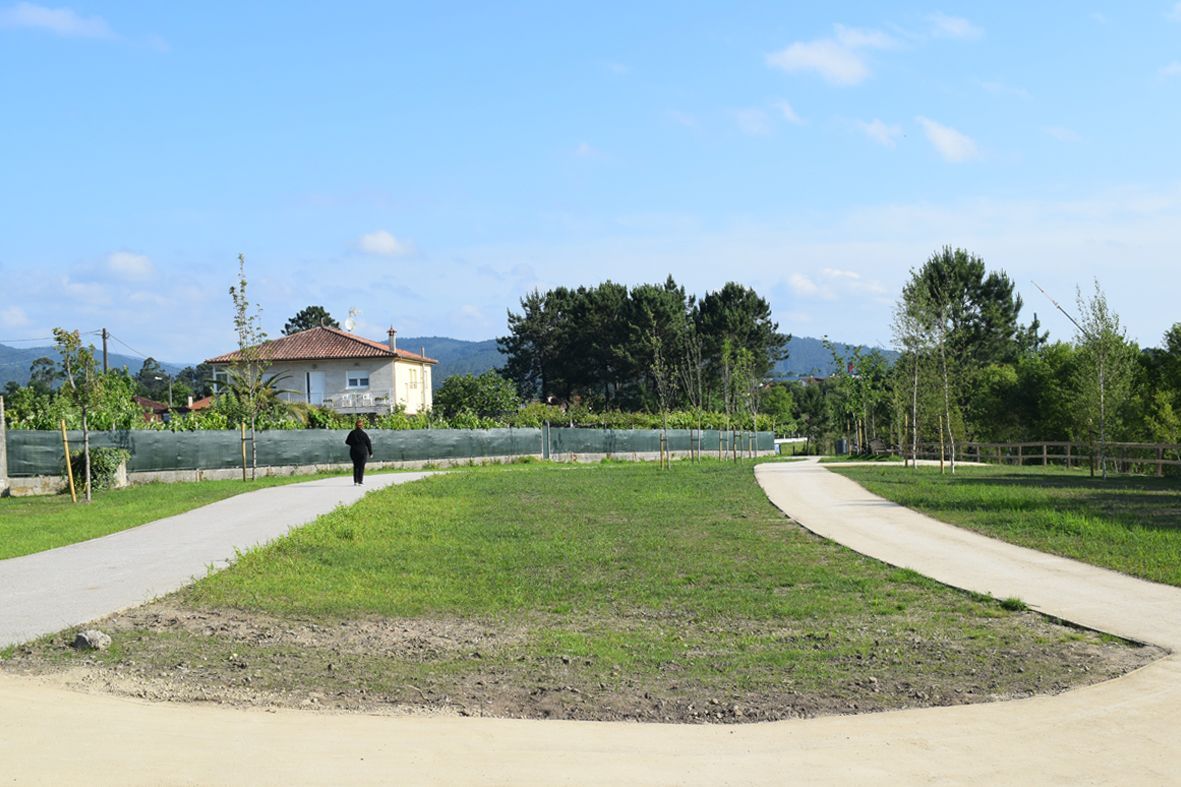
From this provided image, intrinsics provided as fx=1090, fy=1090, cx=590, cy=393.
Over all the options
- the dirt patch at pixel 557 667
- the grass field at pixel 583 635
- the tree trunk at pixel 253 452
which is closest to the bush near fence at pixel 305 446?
the tree trunk at pixel 253 452

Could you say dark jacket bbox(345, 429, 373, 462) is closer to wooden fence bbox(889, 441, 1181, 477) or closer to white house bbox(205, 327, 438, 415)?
wooden fence bbox(889, 441, 1181, 477)

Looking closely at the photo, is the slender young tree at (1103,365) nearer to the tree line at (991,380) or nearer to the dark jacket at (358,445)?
the tree line at (991,380)

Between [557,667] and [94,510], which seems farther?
[94,510]

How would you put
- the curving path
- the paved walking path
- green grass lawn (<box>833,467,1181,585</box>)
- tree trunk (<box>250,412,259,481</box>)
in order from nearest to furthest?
the curving path
the paved walking path
green grass lawn (<box>833,467,1181,585</box>)
tree trunk (<box>250,412,259,481</box>)

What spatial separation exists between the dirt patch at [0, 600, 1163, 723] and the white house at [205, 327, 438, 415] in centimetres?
6479

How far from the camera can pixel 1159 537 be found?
14789 millimetres

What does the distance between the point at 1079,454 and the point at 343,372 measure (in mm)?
48690

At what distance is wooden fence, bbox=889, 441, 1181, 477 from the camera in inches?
1289

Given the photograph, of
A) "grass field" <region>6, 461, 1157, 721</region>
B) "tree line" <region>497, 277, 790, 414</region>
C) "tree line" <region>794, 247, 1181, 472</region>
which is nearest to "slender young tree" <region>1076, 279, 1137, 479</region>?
"tree line" <region>794, 247, 1181, 472</region>

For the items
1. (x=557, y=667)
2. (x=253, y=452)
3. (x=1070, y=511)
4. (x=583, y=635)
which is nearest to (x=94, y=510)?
(x=253, y=452)

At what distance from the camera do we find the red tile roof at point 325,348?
74062mm

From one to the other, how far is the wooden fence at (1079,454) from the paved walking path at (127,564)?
19.6 meters

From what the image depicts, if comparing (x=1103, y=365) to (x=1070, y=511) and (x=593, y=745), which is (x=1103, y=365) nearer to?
(x=1070, y=511)

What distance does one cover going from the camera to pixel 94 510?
21.6 meters
